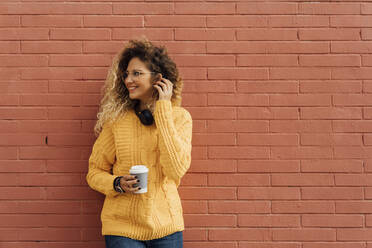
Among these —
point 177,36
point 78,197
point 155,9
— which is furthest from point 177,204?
point 155,9

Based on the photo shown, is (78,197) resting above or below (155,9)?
below

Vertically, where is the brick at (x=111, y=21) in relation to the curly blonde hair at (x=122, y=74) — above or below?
above

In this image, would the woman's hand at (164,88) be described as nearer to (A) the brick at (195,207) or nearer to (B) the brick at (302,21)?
(A) the brick at (195,207)

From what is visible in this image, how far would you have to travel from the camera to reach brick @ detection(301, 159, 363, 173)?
297 cm

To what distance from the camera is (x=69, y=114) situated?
2.98 m

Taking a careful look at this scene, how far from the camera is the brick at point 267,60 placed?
9.80 ft

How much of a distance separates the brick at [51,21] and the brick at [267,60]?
1496 millimetres

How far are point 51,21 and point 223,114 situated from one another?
5.73 feet

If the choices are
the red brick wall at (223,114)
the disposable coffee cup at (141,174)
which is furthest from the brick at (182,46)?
the disposable coffee cup at (141,174)

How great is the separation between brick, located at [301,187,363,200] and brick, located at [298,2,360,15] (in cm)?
157

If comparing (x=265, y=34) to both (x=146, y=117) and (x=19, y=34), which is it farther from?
(x=19, y=34)

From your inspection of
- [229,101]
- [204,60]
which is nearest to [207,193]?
[229,101]

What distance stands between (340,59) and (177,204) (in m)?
1.92

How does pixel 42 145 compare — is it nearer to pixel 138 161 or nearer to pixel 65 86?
pixel 65 86
